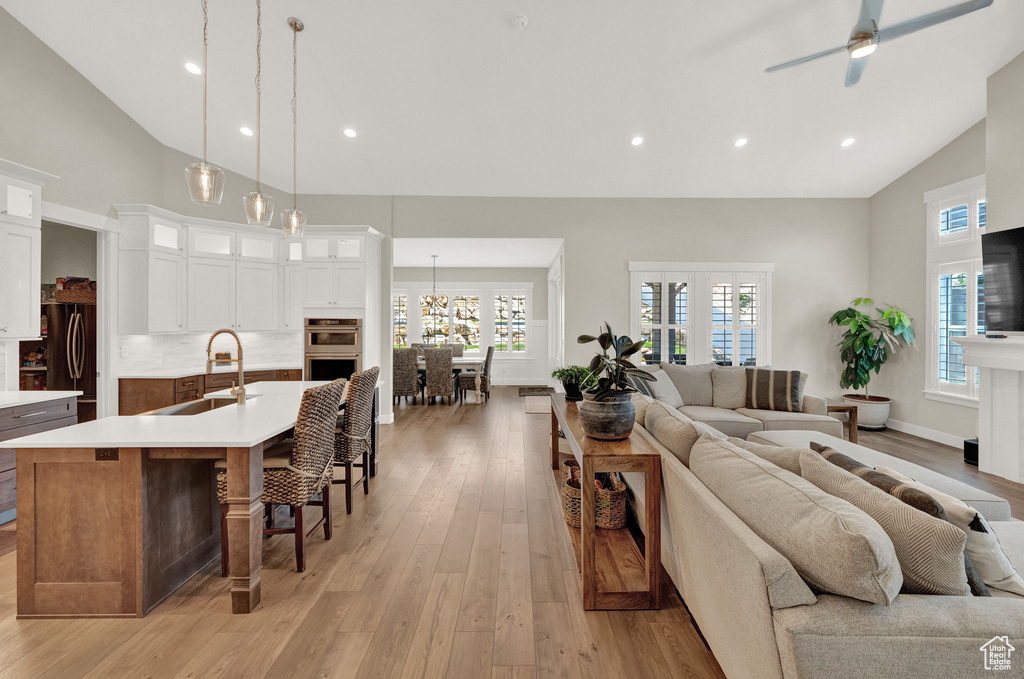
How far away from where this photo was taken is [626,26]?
11.7 ft

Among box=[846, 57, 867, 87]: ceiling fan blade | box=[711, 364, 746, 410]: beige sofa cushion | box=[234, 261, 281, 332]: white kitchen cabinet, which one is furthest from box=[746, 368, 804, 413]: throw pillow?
box=[234, 261, 281, 332]: white kitchen cabinet

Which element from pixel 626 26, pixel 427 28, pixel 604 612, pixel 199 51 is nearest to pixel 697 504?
pixel 604 612

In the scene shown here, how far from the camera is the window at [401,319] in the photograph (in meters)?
10.0

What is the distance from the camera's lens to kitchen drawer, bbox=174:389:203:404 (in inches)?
187

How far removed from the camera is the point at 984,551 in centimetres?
125

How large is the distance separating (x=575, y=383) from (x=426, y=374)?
438cm

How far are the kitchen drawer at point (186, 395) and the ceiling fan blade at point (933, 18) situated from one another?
6609 millimetres

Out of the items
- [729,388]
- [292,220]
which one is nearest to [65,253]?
[292,220]

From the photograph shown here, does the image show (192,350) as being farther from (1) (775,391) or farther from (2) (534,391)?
(1) (775,391)

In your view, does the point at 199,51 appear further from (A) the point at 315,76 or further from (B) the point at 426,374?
(B) the point at 426,374

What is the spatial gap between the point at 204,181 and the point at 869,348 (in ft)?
22.6

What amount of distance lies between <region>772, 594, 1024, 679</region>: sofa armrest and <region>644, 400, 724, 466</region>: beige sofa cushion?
0.91 m

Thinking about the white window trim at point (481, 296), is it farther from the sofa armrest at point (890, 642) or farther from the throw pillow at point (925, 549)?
the sofa armrest at point (890, 642)

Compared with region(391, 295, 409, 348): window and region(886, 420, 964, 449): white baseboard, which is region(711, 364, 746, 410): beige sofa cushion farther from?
region(391, 295, 409, 348): window
